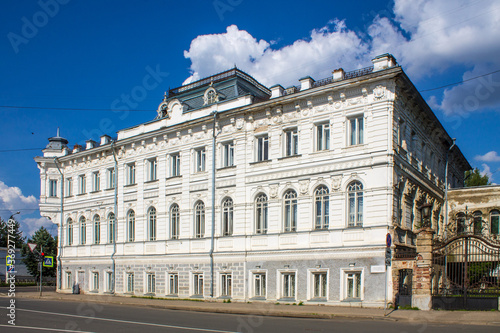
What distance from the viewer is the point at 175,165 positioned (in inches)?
1185

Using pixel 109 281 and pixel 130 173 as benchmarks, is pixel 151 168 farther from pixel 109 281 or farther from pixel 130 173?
pixel 109 281

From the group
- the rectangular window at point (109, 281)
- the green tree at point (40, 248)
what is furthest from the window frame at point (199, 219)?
the green tree at point (40, 248)

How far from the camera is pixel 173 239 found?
95.7ft

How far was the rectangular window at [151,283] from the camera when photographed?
29984 millimetres

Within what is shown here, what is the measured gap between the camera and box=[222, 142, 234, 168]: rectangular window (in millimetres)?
27359

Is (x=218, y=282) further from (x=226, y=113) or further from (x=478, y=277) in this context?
(x=478, y=277)

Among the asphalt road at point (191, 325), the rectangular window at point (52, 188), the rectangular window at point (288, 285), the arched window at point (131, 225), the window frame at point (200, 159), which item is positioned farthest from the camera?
the rectangular window at point (52, 188)

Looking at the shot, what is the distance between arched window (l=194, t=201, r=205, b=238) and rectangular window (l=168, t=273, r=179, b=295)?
2823mm

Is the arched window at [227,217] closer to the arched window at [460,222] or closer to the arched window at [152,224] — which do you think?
the arched window at [152,224]

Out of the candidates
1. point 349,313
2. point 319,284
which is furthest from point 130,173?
point 349,313

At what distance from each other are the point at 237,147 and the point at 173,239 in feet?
22.4

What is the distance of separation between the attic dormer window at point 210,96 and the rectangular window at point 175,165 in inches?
143

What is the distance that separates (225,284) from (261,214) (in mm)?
4307

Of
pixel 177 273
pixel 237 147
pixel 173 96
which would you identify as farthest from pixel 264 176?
pixel 173 96
